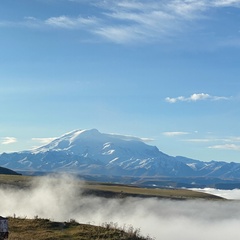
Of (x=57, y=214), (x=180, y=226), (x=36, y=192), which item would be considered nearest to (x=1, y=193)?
(x=36, y=192)

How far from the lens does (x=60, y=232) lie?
1618 inches

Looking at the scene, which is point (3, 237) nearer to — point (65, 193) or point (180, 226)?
point (180, 226)

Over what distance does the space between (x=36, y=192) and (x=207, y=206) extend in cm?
3806

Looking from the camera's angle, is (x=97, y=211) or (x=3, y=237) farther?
(x=97, y=211)

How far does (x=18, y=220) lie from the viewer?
45.7 metres

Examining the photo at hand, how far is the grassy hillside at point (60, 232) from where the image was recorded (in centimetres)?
3850

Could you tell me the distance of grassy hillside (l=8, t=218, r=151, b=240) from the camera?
3850 centimetres

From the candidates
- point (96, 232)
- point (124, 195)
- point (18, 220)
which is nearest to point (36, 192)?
point (124, 195)

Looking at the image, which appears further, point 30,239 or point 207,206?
point 207,206

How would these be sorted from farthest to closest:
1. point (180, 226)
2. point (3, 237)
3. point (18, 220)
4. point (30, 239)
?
point (180, 226) < point (18, 220) < point (30, 239) < point (3, 237)

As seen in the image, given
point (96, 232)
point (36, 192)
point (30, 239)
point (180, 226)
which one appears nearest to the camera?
point (30, 239)

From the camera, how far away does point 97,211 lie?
90062 mm

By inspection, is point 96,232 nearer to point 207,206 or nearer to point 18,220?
point 18,220

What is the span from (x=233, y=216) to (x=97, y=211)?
28.1m
